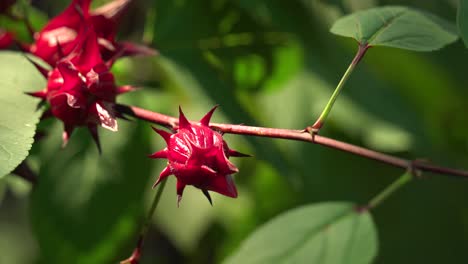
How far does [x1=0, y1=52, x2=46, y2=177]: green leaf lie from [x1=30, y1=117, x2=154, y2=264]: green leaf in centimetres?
26

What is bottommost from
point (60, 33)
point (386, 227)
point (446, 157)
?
point (386, 227)

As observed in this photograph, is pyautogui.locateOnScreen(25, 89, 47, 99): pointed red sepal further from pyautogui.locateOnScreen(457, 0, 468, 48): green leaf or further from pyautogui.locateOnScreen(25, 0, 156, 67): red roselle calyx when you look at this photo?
pyautogui.locateOnScreen(457, 0, 468, 48): green leaf

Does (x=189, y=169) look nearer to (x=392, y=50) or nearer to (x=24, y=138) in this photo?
(x=24, y=138)

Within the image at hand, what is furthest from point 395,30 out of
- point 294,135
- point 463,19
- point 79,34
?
point 79,34

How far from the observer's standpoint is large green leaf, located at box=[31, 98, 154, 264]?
145 centimetres

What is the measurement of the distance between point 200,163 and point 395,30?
395mm

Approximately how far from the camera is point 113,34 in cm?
130

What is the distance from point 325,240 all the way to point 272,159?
0.28m

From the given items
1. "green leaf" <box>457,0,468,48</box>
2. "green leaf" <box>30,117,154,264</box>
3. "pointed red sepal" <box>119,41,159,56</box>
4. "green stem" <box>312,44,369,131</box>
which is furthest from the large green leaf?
"green leaf" <box>457,0,468,48</box>

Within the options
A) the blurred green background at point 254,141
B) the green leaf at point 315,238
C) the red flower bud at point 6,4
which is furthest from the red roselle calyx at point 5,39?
the green leaf at point 315,238

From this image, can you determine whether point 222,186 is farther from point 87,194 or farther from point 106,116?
point 87,194

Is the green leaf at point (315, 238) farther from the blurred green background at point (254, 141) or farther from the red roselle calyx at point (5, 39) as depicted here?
the red roselle calyx at point (5, 39)

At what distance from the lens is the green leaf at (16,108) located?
38.5 inches

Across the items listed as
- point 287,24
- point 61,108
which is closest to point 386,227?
point 287,24
